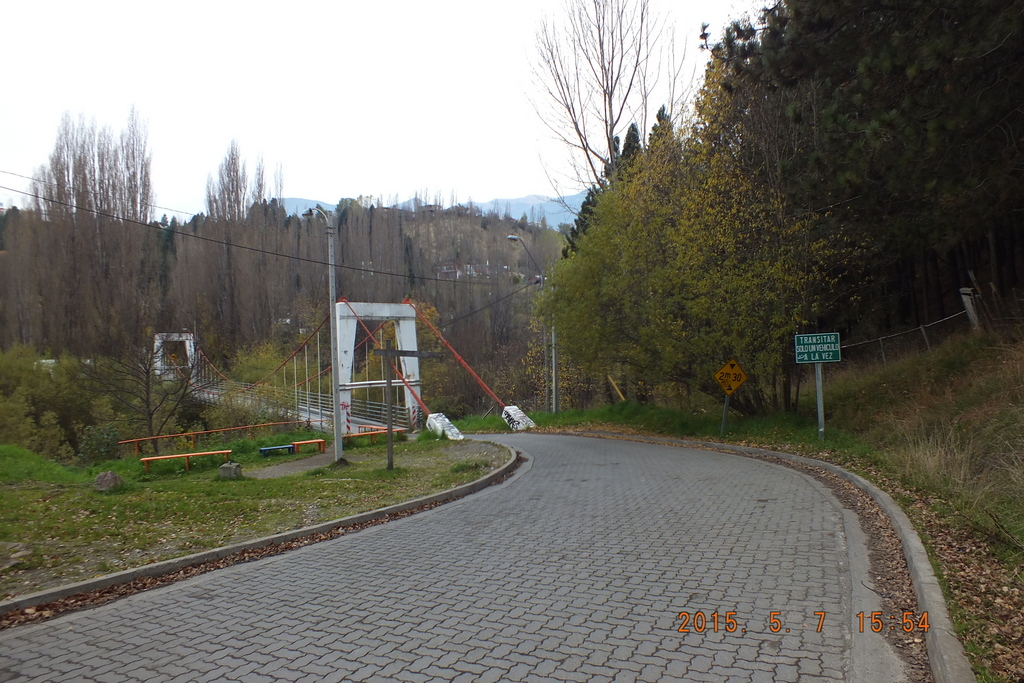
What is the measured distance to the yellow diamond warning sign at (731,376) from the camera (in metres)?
18.0

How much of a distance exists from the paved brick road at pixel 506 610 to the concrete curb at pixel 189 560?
0.43 m

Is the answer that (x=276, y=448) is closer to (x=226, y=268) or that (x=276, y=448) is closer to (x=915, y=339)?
(x=915, y=339)

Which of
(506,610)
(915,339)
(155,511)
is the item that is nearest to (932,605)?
(506,610)

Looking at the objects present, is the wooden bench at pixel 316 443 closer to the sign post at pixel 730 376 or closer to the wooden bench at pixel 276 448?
the wooden bench at pixel 276 448

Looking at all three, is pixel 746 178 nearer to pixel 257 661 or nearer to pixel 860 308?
pixel 860 308

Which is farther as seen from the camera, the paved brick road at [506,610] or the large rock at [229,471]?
the large rock at [229,471]

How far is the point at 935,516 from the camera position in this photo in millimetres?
7598

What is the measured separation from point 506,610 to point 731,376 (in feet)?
46.2

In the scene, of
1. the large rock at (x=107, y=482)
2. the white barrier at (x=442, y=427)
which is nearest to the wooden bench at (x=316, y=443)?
the white barrier at (x=442, y=427)

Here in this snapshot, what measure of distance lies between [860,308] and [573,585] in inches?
885

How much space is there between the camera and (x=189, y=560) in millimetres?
7266

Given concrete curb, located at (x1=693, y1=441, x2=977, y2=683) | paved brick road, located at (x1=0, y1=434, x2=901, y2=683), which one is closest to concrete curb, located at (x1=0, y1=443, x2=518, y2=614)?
paved brick road, located at (x1=0, y1=434, x2=901, y2=683)

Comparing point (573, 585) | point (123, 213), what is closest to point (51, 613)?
point (573, 585)

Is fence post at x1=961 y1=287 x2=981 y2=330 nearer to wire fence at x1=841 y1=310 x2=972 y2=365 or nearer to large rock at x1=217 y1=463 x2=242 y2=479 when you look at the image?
wire fence at x1=841 y1=310 x2=972 y2=365
